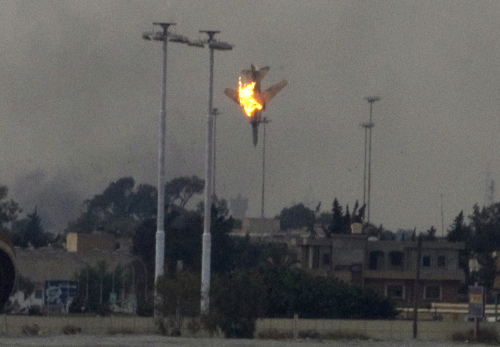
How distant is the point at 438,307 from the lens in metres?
96.0

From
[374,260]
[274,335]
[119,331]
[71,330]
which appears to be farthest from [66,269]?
[274,335]

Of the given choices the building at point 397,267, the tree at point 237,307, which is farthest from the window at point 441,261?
the tree at point 237,307

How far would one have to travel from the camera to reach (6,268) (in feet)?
136

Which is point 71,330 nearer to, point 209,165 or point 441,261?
point 209,165

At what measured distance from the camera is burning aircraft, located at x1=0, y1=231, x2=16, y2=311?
40600 mm

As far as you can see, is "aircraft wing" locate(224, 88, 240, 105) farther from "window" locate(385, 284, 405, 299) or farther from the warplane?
"window" locate(385, 284, 405, 299)

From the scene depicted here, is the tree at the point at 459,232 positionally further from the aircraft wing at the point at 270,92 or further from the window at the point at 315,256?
the aircraft wing at the point at 270,92

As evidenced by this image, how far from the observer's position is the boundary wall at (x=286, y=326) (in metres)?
66.0

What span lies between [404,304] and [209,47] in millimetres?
37714

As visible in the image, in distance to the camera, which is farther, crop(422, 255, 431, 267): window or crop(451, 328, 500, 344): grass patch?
crop(422, 255, 431, 267): window

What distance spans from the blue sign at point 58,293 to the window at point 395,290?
30.1 meters

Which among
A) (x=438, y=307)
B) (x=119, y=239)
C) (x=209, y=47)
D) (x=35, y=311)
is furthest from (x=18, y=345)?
(x=119, y=239)

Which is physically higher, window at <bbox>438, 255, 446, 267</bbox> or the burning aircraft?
window at <bbox>438, 255, 446, 267</bbox>

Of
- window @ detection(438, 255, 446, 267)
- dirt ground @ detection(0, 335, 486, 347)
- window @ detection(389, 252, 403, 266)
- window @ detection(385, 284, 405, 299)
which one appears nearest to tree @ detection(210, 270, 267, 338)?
dirt ground @ detection(0, 335, 486, 347)
